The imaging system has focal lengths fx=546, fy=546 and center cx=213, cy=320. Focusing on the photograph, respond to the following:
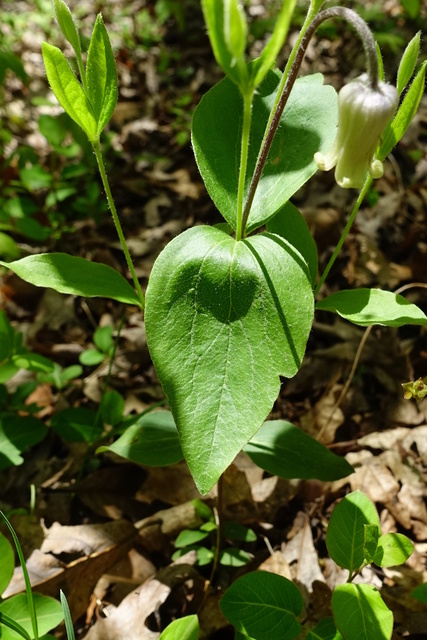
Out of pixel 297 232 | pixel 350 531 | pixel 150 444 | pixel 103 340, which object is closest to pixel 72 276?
pixel 150 444

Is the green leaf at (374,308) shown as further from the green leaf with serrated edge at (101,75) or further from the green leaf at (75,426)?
the green leaf at (75,426)

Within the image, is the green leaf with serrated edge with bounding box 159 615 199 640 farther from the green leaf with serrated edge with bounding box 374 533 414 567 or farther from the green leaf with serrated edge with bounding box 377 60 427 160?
the green leaf with serrated edge with bounding box 377 60 427 160

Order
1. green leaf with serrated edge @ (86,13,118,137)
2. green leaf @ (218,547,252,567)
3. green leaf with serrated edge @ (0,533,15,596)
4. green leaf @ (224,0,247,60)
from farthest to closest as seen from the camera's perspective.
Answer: green leaf @ (218,547,252,567) < green leaf with serrated edge @ (0,533,15,596) < green leaf with serrated edge @ (86,13,118,137) < green leaf @ (224,0,247,60)

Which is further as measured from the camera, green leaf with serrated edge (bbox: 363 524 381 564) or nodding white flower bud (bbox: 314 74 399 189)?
green leaf with serrated edge (bbox: 363 524 381 564)

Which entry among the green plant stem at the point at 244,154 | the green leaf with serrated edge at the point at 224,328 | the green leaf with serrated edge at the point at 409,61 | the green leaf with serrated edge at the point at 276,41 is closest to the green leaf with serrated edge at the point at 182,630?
the green leaf with serrated edge at the point at 224,328

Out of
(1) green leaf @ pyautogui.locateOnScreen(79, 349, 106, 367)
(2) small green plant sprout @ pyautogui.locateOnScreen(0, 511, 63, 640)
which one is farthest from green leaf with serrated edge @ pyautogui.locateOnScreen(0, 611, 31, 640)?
(1) green leaf @ pyautogui.locateOnScreen(79, 349, 106, 367)

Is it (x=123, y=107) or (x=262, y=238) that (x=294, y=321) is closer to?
(x=262, y=238)

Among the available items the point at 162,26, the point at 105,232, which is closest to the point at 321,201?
the point at 105,232
